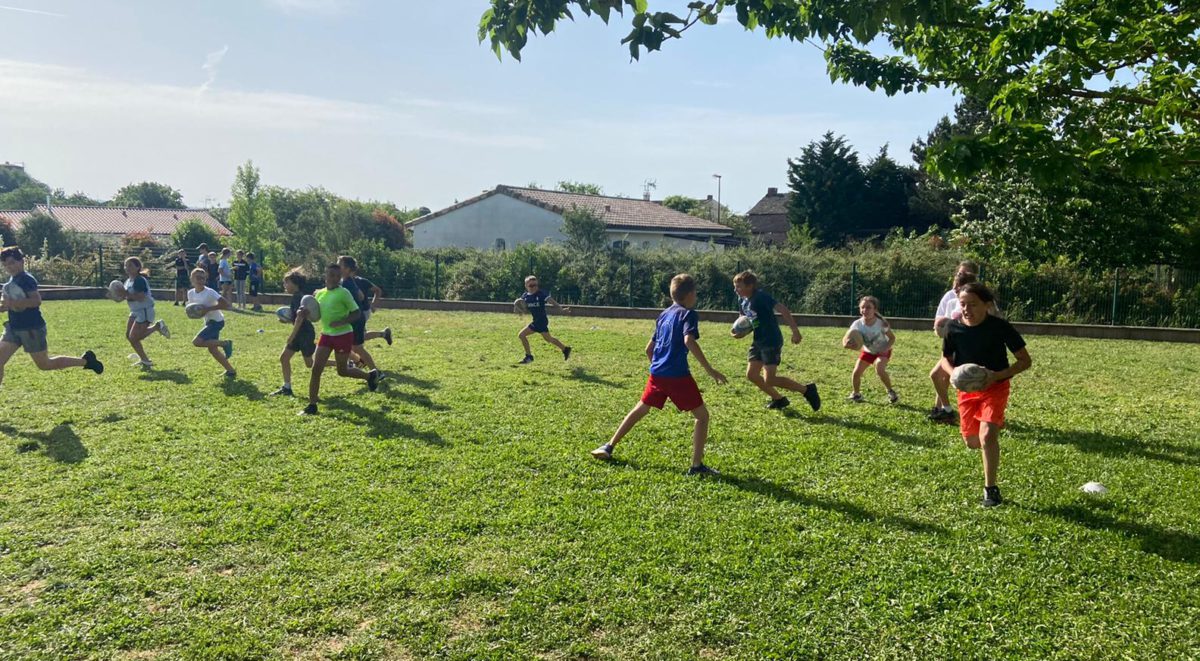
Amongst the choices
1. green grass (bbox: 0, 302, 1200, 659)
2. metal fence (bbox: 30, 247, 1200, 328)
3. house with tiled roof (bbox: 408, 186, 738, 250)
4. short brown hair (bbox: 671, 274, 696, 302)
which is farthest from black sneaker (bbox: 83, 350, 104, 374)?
house with tiled roof (bbox: 408, 186, 738, 250)

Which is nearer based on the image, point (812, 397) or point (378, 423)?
point (378, 423)

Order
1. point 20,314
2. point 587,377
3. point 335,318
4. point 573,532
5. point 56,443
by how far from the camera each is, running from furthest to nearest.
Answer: point 587,377 < point 20,314 < point 335,318 < point 56,443 < point 573,532

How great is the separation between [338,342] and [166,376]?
3.59 meters

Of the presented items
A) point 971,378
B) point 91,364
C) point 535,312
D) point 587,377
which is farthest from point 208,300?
point 971,378

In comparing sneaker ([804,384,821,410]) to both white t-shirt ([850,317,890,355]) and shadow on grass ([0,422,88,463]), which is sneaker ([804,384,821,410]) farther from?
shadow on grass ([0,422,88,463])

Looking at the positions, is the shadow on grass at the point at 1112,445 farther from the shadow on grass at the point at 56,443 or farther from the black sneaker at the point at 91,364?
the black sneaker at the point at 91,364

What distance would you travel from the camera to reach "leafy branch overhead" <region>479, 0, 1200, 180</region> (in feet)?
15.5

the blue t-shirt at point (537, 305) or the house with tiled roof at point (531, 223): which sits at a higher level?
the house with tiled roof at point (531, 223)

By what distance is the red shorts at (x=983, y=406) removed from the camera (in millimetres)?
5488

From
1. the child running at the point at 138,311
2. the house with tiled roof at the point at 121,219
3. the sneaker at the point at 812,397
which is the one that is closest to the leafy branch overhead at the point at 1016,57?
the sneaker at the point at 812,397

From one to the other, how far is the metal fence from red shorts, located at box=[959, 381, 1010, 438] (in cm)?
1471

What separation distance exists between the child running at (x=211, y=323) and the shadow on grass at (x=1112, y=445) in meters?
9.53

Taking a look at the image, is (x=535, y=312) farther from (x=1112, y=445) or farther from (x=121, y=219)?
(x=121, y=219)

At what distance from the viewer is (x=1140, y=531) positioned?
4980mm
